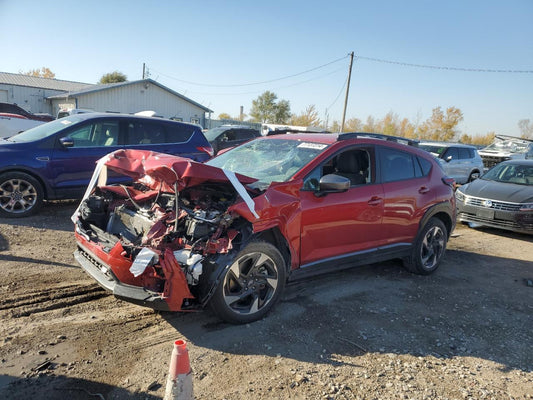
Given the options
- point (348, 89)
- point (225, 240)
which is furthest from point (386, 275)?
point (348, 89)

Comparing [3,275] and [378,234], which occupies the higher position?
[378,234]

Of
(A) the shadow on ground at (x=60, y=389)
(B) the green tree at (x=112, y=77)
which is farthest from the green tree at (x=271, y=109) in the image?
(A) the shadow on ground at (x=60, y=389)

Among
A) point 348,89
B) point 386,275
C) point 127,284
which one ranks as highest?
point 348,89

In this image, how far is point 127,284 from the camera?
311 cm

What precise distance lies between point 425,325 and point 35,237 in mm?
5265

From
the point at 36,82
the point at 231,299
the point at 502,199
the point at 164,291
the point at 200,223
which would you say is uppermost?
the point at 36,82

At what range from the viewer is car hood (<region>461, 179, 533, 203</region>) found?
26.3ft

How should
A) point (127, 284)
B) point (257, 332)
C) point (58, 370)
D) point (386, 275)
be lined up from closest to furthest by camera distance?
1. point (58, 370)
2. point (127, 284)
3. point (257, 332)
4. point (386, 275)

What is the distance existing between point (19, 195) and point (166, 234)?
4671mm

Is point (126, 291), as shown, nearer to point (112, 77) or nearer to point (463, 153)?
point (463, 153)

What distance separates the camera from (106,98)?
2586cm

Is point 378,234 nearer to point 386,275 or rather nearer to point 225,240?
point 386,275

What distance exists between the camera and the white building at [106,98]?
2553 centimetres

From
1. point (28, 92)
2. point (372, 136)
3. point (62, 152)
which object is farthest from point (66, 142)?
point (28, 92)
